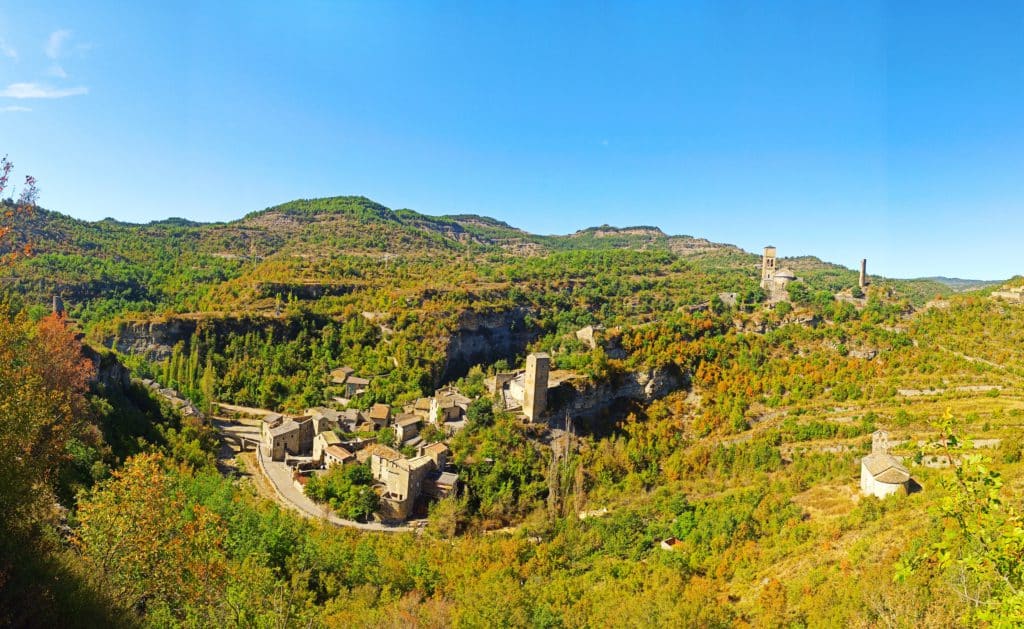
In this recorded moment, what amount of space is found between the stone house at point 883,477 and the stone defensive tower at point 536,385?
15.4 meters

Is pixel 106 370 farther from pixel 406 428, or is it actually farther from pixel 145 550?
pixel 145 550

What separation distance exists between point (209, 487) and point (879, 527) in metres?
23.5

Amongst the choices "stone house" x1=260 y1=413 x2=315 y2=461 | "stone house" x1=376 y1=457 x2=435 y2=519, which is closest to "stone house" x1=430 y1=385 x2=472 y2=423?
"stone house" x1=376 y1=457 x2=435 y2=519

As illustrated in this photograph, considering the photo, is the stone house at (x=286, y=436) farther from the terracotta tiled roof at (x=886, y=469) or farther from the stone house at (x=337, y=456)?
the terracotta tiled roof at (x=886, y=469)

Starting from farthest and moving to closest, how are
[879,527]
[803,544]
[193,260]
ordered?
[193,260] → [803,544] → [879,527]

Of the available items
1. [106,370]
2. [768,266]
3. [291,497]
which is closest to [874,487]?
[291,497]

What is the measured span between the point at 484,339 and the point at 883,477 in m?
33.8

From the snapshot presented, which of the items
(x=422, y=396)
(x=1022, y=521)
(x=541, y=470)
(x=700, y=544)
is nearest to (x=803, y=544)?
(x=700, y=544)

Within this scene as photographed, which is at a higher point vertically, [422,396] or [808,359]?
[808,359]

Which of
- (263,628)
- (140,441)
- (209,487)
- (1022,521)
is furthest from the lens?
(140,441)

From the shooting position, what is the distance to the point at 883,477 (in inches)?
740

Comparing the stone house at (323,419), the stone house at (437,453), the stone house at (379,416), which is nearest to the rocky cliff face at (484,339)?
the stone house at (379,416)

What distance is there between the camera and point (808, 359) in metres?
35.7

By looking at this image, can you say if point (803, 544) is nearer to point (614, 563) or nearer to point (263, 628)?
point (614, 563)
